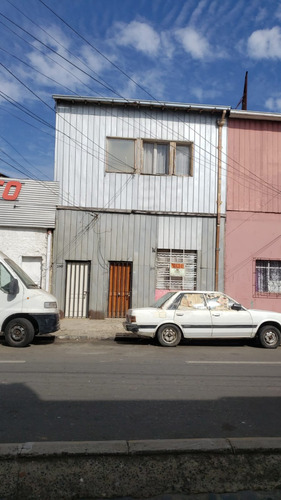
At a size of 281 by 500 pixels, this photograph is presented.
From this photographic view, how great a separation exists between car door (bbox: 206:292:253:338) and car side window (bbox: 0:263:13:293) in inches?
195

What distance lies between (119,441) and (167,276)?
35.8ft

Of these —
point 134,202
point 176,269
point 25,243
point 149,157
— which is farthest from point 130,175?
point 25,243

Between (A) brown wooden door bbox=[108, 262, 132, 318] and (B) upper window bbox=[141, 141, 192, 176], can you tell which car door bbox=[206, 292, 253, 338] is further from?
(B) upper window bbox=[141, 141, 192, 176]

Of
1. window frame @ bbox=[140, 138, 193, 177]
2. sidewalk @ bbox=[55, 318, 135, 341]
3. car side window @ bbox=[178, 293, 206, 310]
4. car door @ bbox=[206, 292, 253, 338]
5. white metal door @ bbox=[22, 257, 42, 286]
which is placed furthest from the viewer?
window frame @ bbox=[140, 138, 193, 177]

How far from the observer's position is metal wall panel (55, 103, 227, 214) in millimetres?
14430

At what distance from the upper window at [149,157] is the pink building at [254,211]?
1761 millimetres

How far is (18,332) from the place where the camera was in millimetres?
9125

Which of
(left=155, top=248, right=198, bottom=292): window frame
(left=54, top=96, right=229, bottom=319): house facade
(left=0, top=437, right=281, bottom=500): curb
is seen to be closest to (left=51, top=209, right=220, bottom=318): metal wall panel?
(left=54, top=96, right=229, bottom=319): house facade

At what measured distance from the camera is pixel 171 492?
3.16 m

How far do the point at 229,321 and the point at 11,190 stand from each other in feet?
29.8

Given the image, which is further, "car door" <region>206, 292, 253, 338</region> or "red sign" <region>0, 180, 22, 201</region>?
"red sign" <region>0, 180, 22, 201</region>

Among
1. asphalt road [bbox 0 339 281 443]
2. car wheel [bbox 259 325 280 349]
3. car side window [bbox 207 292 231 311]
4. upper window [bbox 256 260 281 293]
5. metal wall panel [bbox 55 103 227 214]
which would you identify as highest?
metal wall panel [bbox 55 103 227 214]

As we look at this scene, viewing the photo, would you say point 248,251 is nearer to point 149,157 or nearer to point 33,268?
point 149,157

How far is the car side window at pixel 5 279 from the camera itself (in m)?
9.17
